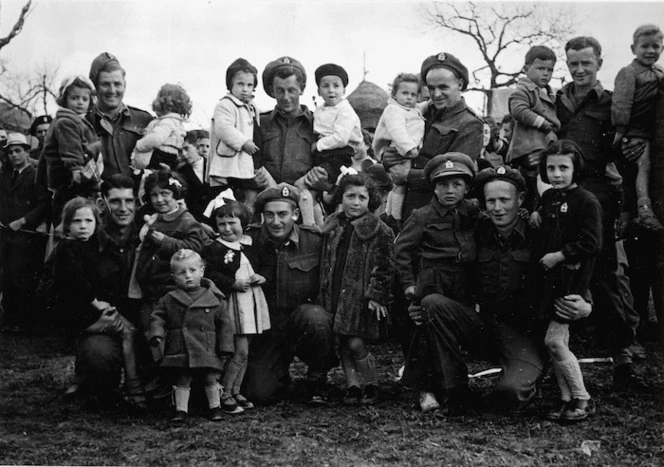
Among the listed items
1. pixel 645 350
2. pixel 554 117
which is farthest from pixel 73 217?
pixel 645 350

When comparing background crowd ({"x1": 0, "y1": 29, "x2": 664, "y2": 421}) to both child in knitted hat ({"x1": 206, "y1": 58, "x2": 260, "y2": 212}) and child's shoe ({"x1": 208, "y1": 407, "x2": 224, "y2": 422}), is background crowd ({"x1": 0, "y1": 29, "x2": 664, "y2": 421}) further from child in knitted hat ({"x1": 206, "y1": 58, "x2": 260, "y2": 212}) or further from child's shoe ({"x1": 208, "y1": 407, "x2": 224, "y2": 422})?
child's shoe ({"x1": 208, "y1": 407, "x2": 224, "y2": 422})

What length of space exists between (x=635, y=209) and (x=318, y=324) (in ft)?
9.42

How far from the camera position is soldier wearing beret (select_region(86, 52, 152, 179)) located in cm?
624

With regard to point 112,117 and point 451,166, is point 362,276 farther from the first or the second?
point 112,117

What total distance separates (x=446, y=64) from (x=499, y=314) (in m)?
2.00

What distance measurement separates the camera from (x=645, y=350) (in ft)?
21.4

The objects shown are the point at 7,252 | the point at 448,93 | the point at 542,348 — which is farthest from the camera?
the point at 7,252

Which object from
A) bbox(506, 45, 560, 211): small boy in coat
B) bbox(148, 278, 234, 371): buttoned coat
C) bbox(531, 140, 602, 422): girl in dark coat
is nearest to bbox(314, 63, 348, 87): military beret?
bbox(506, 45, 560, 211): small boy in coat

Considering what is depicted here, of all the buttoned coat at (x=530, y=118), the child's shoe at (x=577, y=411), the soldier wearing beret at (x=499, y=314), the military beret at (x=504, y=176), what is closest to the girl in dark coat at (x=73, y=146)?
the soldier wearing beret at (x=499, y=314)

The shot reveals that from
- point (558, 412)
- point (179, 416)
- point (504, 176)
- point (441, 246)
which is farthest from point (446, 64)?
point (179, 416)

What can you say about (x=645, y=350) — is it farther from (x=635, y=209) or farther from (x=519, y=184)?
(x=519, y=184)

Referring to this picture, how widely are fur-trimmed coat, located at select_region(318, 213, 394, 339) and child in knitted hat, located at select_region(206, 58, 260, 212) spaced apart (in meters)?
1.06

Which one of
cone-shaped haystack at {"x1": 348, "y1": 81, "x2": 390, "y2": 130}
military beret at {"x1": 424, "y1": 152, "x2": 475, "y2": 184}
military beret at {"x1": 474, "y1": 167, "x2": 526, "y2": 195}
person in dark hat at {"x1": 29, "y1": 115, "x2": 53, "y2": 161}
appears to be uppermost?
cone-shaped haystack at {"x1": 348, "y1": 81, "x2": 390, "y2": 130}

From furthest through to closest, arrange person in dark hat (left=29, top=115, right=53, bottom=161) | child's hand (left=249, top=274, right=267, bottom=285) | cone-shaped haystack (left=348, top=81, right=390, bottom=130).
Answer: cone-shaped haystack (left=348, top=81, right=390, bottom=130), person in dark hat (left=29, top=115, right=53, bottom=161), child's hand (left=249, top=274, right=267, bottom=285)
